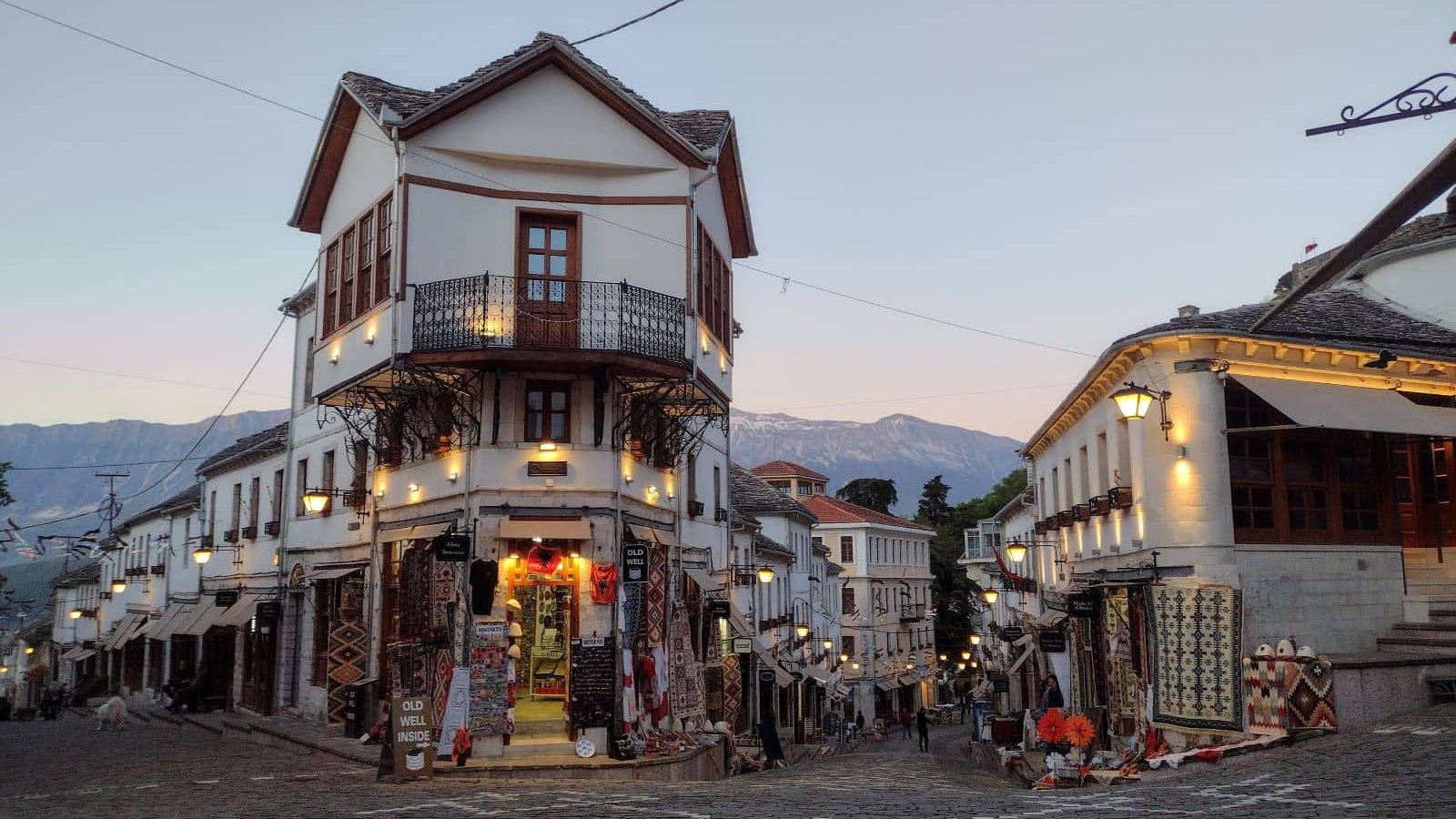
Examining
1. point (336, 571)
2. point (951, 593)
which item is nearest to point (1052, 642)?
point (336, 571)

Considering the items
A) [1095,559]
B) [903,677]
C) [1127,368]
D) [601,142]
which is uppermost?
[601,142]

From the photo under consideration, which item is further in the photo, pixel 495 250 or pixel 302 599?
pixel 302 599

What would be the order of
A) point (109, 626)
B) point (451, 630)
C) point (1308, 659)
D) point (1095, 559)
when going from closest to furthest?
point (1308, 659), point (451, 630), point (1095, 559), point (109, 626)

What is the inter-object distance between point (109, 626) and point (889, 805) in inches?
1985

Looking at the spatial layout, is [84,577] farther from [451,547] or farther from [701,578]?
[451,547]

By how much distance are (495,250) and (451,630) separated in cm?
630

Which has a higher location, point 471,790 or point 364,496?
point 364,496

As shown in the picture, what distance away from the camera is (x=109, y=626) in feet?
172

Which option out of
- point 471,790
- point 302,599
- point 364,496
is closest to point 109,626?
point 302,599

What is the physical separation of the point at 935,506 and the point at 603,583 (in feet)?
275

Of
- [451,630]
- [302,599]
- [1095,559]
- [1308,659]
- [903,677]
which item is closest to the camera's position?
[1308,659]

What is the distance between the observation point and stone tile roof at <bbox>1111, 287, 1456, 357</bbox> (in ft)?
61.1

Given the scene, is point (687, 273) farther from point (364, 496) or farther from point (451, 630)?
point (364, 496)

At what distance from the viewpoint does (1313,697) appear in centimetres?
1549
